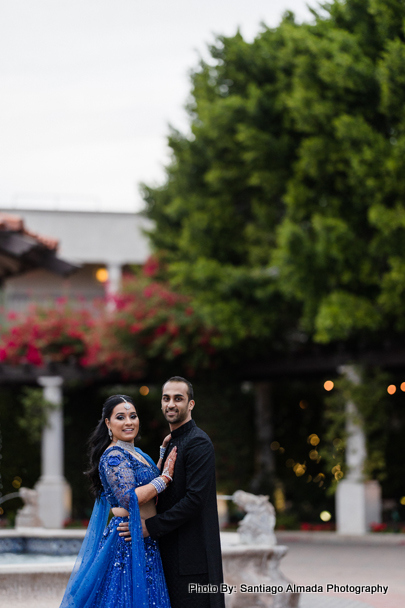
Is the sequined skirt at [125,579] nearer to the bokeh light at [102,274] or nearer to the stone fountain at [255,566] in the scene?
the stone fountain at [255,566]

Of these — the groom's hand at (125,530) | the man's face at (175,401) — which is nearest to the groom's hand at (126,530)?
the groom's hand at (125,530)

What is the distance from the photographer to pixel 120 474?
4297mm

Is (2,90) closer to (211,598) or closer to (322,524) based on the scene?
(322,524)

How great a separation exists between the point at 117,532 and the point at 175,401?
0.72 metres

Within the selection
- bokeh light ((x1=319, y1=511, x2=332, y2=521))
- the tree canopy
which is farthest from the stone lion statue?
bokeh light ((x1=319, y1=511, x2=332, y2=521))

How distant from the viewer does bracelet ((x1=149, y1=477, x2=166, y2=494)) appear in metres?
4.31

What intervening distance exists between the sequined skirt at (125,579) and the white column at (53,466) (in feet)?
43.8

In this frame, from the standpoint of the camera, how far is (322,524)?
55.9ft

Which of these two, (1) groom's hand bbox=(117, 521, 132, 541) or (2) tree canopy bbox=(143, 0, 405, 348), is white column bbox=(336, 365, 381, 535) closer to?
(2) tree canopy bbox=(143, 0, 405, 348)

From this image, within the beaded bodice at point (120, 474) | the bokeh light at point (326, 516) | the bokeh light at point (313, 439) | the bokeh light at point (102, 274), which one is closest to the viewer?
the beaded bodice at point (120, 474)

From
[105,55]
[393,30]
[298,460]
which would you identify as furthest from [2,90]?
[298,460]

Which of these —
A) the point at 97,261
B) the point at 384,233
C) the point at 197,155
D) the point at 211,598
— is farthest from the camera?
the point at 97,261

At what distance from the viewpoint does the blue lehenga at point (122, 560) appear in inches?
169

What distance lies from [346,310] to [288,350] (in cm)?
313
